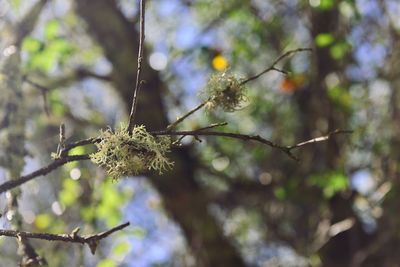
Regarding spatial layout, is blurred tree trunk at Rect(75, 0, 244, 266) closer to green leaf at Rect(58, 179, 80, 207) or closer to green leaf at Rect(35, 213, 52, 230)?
green leaf at Rect(58, 179, 80, 207)

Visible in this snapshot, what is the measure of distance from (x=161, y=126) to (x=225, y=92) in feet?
5.98

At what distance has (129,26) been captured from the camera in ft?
11.1

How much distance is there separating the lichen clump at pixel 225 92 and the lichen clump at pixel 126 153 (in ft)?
0.73

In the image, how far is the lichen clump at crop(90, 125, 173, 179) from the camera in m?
1.11

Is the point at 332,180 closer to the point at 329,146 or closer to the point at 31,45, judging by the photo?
the point at 329,146

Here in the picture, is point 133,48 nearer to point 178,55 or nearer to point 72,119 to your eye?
point 178,55

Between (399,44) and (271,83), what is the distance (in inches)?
34.2

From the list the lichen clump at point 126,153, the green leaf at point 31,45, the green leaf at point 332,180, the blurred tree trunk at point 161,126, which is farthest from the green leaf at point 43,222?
the lichen clump at point 126,153

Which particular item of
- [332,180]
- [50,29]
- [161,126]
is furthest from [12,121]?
[332,180]

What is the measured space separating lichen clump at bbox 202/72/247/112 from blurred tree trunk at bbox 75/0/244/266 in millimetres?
1756

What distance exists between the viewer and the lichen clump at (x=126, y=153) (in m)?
1.11

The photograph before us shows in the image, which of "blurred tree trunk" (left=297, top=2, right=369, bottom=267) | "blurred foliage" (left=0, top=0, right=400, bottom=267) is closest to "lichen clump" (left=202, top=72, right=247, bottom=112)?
"blurred foliage" (left=0, top=0, right=400, bottom=267)

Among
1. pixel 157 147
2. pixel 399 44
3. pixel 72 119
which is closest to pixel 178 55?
pixel 72 119

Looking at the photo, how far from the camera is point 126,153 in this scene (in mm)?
1114
